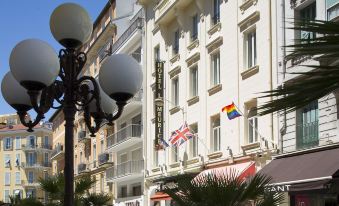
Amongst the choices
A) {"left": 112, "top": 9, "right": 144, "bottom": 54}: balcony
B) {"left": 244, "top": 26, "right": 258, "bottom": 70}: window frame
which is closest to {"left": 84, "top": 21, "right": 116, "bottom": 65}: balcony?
{"left": 112, "top": 9, "right": 144, "bottom": 54}: balcony

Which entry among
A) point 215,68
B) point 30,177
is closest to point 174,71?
point 215,68

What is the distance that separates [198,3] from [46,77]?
69.7ft

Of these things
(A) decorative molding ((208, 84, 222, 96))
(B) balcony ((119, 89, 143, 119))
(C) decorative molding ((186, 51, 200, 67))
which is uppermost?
(C) decorative molding ((186, 51, 200, 67))

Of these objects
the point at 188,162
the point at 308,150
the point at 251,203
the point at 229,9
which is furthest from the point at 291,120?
the point at 251,203

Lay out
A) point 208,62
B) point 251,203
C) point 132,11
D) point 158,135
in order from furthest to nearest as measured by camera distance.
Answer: point 132,11, point 158,135, point 208,62, point 251,203

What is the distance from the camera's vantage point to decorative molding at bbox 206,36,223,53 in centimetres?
2508

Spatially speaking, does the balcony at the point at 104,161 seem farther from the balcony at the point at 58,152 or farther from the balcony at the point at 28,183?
the balcony at the point at 28,183

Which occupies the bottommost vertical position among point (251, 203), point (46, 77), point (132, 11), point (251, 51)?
point (251, 203)

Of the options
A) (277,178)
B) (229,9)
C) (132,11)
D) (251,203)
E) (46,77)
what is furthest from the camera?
(132,11)

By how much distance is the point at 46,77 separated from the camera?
686 cm

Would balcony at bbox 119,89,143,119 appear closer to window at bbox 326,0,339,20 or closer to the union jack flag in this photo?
the union jack flag

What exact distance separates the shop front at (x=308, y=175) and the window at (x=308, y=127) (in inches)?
13.7

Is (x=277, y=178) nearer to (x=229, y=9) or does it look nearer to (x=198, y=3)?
(x=229, y=9)

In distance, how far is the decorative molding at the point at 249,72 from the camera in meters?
21.7
